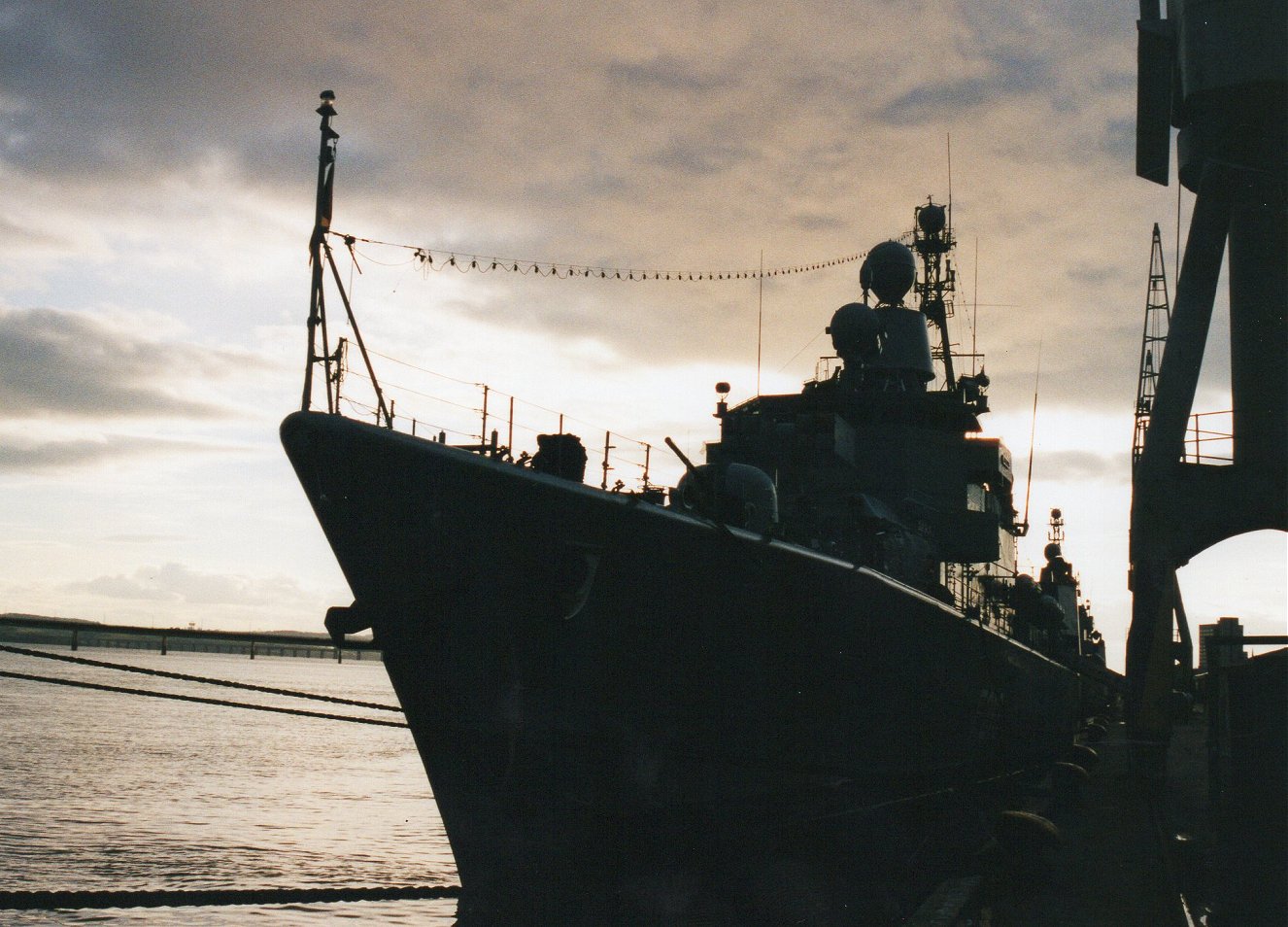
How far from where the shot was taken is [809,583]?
10.4 m

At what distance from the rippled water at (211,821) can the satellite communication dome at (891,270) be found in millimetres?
13748

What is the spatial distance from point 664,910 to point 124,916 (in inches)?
411

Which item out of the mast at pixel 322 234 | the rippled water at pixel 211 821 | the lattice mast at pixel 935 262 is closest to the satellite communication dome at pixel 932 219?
the lattice mast at pixel 935 262

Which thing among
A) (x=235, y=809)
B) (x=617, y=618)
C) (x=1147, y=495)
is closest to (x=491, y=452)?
(x=617, y=618)

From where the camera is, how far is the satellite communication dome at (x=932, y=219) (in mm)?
30156

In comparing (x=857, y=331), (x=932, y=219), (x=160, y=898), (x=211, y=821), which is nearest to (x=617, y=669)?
(x=160, y=898)

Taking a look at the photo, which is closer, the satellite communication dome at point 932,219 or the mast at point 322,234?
the mast at point 322,234

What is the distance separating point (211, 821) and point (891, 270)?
1775 centimetres

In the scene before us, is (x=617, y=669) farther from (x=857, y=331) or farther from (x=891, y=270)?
(x=891, y=270)

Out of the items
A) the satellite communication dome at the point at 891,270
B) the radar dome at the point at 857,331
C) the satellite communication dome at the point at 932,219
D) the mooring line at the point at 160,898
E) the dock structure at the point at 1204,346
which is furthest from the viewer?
the satellite communication dome at the point at 932,219

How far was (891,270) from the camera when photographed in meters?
23.3

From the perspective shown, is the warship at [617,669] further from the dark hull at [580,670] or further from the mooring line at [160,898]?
the mooring line at [160,898]

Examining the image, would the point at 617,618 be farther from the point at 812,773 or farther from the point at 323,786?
the point at 323,786

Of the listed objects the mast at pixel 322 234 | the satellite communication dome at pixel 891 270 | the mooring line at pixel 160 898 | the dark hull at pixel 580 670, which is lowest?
the mooring line at pixel 160 898
